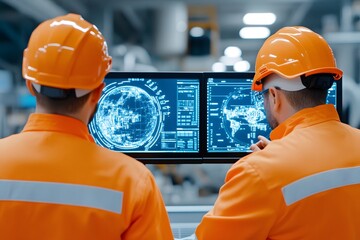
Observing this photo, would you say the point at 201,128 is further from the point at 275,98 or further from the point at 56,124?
the point at 56,124

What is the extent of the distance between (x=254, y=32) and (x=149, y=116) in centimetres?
760

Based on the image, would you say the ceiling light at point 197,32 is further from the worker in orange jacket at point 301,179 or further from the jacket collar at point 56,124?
the jacket collar at point 56,124

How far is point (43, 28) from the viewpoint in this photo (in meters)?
1.19

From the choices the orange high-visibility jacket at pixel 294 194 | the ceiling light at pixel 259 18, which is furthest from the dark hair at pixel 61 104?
the ceiling light at pixel 259 18

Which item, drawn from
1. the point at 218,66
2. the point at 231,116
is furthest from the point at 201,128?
the point at 218,66

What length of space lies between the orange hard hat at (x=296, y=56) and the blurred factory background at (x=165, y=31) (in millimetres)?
2623

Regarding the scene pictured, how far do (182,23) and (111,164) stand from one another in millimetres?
4927

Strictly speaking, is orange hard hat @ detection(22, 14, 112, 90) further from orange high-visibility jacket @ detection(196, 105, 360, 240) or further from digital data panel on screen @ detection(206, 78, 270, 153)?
digital data panel on screen @ detection(206, 78, 270, 153)

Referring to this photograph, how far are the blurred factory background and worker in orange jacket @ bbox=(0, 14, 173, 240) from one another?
308cm

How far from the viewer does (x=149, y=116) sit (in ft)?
6.03

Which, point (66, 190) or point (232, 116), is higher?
point (232, 116)

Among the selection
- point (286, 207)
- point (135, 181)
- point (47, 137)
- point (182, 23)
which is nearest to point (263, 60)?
point (286, 207)

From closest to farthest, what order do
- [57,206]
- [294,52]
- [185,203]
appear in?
[57,206] < [294,52] < [185,203]

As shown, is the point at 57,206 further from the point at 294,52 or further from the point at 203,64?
the point at 203,64
